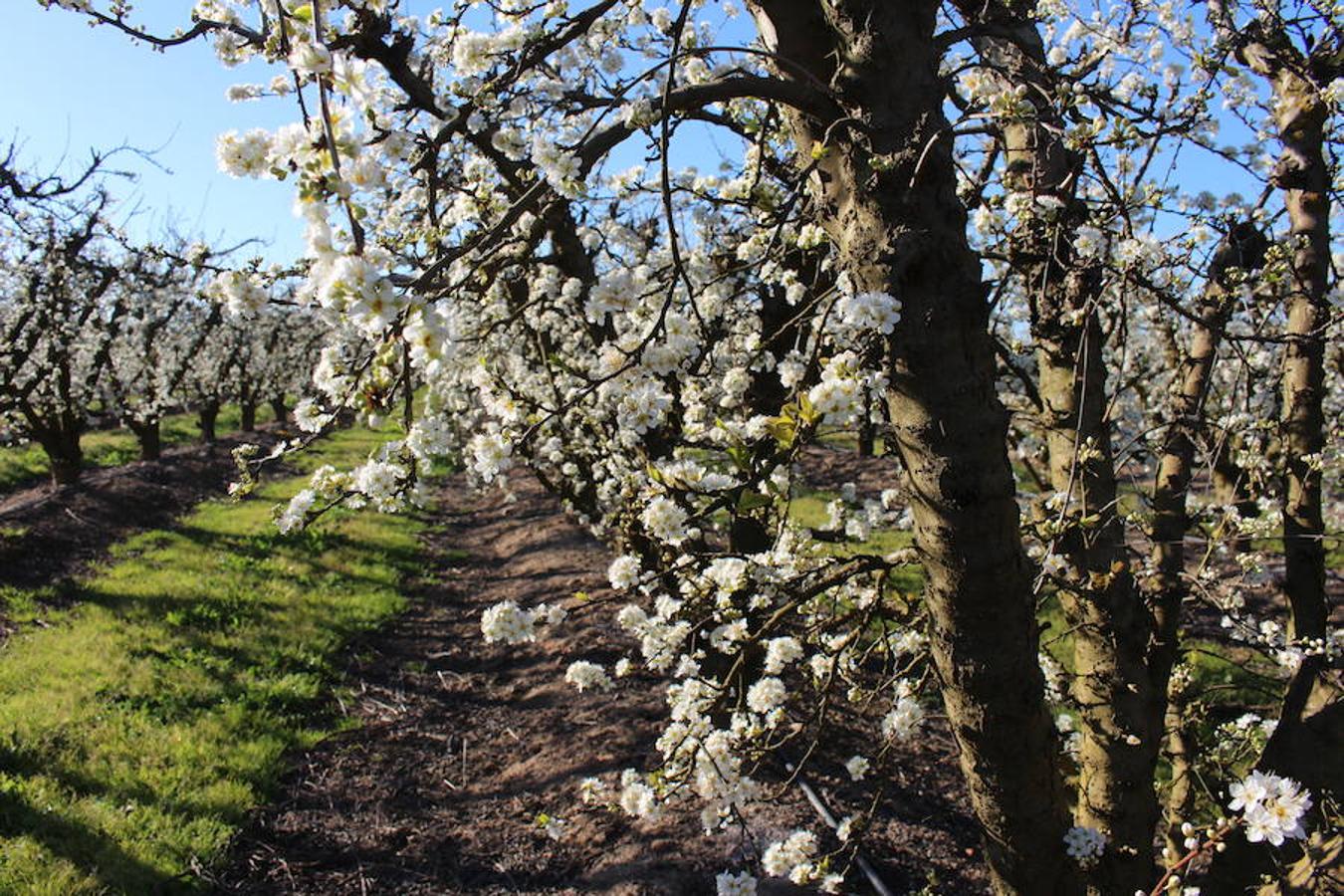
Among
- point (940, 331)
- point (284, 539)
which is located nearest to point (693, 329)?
point (940, 331)

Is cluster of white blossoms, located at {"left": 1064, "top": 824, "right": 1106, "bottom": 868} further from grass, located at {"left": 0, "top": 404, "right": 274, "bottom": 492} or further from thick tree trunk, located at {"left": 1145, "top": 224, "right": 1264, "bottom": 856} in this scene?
grass, located at {"left": 0, "top": 404, "right": 274, "bottom": 492}

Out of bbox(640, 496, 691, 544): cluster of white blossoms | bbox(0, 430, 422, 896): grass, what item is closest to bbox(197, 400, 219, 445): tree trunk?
bbox(0, 430, 422, 896): grass

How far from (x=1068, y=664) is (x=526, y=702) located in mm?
4104

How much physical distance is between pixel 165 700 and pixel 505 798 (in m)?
2.73

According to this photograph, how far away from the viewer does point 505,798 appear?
16.3 ft

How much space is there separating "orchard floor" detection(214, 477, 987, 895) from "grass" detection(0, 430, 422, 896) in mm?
320

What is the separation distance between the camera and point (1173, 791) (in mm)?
3254

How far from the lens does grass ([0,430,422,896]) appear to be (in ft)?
13.4

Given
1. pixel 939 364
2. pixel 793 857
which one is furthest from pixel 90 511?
pixel 939 364

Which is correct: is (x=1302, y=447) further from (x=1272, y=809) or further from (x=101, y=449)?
(x=101, y=449)

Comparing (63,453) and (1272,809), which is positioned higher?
(63,453)

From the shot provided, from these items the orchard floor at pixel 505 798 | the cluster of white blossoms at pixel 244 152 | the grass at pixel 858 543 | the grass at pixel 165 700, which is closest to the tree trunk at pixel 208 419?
the grass at pixel 165 700

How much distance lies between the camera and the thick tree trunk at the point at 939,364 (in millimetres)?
1763

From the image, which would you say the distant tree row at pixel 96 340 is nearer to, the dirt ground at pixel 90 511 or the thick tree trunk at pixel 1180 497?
the dirt ground at pixel 90 511
